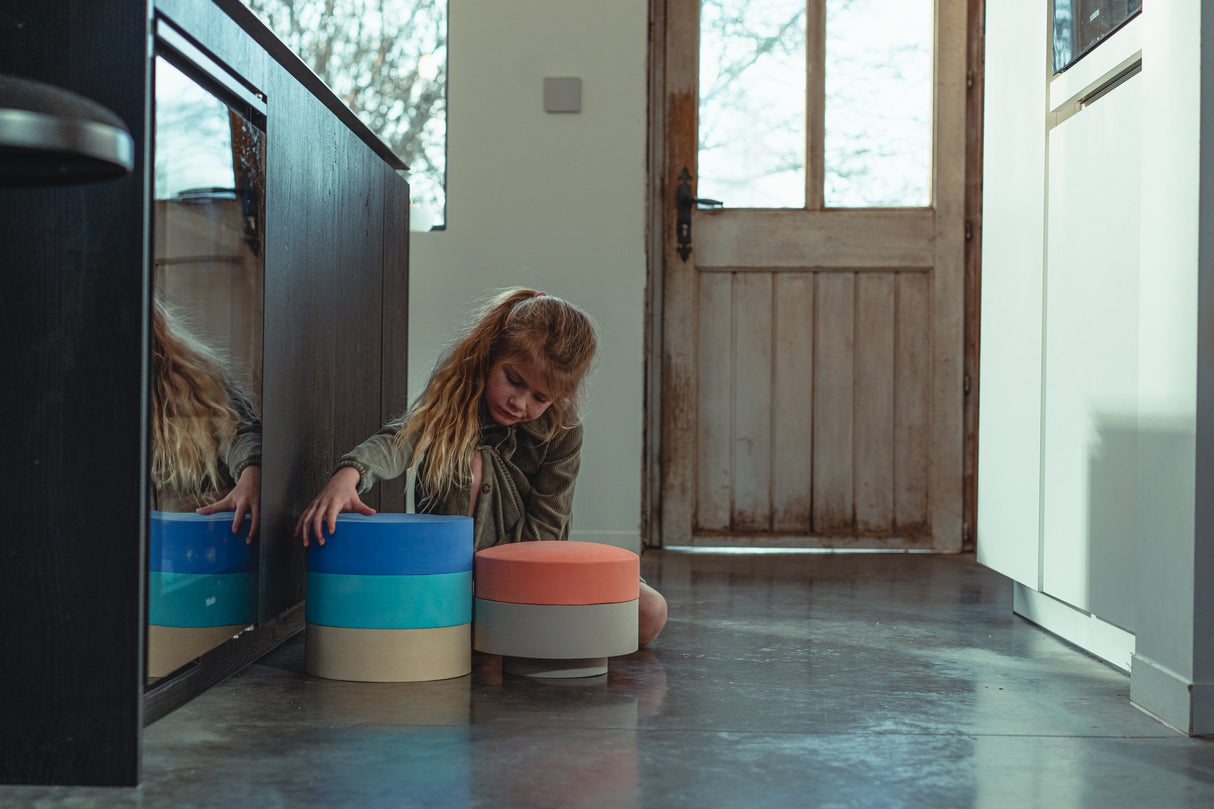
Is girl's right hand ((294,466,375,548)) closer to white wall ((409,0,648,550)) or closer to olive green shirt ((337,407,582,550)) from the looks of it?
olive green shirt ((337,407,582,550))

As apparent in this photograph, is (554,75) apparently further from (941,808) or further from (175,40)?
(941,808)

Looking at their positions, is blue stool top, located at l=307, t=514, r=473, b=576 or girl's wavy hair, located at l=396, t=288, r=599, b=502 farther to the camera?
girl's wavy hair, located at l=396, t=288, r=599, b=502

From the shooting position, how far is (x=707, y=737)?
4.77 feet

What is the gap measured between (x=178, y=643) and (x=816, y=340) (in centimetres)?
250

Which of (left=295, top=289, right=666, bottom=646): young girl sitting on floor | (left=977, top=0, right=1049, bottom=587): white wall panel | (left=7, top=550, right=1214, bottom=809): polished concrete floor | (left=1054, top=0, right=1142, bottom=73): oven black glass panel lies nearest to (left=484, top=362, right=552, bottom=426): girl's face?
(left=295, top=289, right=666, bottom=646): young girl sitting on floor

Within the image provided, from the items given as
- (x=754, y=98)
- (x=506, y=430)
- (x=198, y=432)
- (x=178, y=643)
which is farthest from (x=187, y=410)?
(x=754, y=98)

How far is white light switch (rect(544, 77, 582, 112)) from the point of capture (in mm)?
3438

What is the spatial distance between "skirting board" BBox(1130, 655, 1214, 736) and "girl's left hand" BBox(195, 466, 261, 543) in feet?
4.19

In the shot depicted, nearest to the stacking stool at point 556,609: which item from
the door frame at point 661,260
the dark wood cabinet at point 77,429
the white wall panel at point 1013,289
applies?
the dark wood cabinet at point 77,429

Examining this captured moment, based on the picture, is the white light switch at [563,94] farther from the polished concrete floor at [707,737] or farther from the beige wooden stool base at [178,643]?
the beige wooden stool base at [178,643]

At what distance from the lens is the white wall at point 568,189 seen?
344 centimetres

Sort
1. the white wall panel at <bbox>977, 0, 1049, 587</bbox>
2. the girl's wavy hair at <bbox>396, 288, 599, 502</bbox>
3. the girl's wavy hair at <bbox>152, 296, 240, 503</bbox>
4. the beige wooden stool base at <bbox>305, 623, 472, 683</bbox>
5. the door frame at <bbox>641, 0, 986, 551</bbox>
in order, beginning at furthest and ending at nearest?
the door frame at <bbox>641, 0, 986, 551</bbox> < the white wall panel at <bbox>977, 0, 1049, 587</bbox> < the girl's wavy hair at <bbox>396, 288, 599, 502</bbox> < the beige wooden stool base at <bbox>305, 623, 472, 683</bbox> < the girl's wavy hair at <bbox>152, 296, 240, 503</bbox>

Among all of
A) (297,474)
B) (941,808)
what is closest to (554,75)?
(297,474)

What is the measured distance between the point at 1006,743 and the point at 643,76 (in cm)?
245
